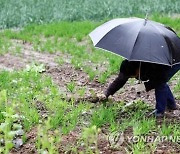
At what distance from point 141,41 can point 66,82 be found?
222cm

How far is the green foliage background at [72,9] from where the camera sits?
11.8 metres

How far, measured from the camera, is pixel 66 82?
672 centimetres

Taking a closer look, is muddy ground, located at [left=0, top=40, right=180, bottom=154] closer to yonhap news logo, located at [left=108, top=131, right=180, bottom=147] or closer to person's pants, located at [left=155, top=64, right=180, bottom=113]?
yonhap news logo, located at [left=108, top=131, right=180, bottom=147]

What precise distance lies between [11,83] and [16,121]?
1521 mm

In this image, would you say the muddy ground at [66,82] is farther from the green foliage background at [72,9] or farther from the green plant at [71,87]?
the green foliage background at [72,9]

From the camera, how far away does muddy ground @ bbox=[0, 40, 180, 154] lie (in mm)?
4336

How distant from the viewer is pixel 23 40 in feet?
31.3

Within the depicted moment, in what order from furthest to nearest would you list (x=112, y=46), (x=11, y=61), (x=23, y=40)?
1. (x=23, y=40)
2. (x=11, y=61)
3. (x=112, y=46)

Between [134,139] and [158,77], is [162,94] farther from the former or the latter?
[134,139]

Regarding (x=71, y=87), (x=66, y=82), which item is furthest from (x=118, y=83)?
(x=66, y=82)

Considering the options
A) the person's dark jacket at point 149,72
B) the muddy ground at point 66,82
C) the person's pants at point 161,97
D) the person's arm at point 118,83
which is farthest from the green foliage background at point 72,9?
the person's pants at point 161,97

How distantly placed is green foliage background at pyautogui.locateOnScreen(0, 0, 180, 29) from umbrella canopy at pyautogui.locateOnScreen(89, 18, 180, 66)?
6669 millimetres

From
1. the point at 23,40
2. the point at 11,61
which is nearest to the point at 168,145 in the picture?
the point at 11,61

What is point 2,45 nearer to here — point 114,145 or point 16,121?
point 16,121
